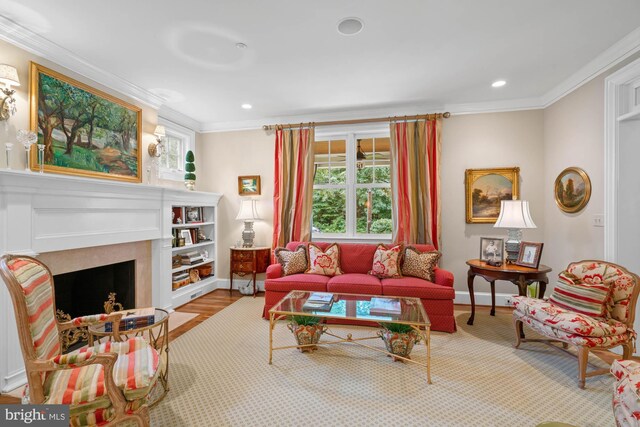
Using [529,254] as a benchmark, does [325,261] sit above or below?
below

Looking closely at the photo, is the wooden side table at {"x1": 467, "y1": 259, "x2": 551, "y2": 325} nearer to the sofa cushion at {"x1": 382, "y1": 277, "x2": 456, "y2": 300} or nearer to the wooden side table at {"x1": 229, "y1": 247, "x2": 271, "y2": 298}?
the sofa cushion at {"x1": 382, "y1": 277, "x2": 456, "y2": 300}

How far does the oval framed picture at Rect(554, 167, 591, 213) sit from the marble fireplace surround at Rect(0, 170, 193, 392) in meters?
4.81

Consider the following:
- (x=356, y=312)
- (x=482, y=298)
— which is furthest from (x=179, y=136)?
(x=482, y=298)

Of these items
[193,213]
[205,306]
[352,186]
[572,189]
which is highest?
[352,186]

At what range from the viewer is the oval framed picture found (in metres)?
3.04

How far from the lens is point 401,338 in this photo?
2.40 metres

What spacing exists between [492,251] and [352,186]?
2.07m

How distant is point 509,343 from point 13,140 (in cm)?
485

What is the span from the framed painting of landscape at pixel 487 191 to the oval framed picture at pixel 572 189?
46cm

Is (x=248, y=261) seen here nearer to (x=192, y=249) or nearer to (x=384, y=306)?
(x=192, y=249)

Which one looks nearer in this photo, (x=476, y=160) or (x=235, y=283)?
(x=476, y=160)

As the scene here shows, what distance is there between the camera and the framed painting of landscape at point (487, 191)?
3834mm

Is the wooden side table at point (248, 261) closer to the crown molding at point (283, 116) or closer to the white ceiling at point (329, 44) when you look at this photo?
the crown molding at point (283, 116)
